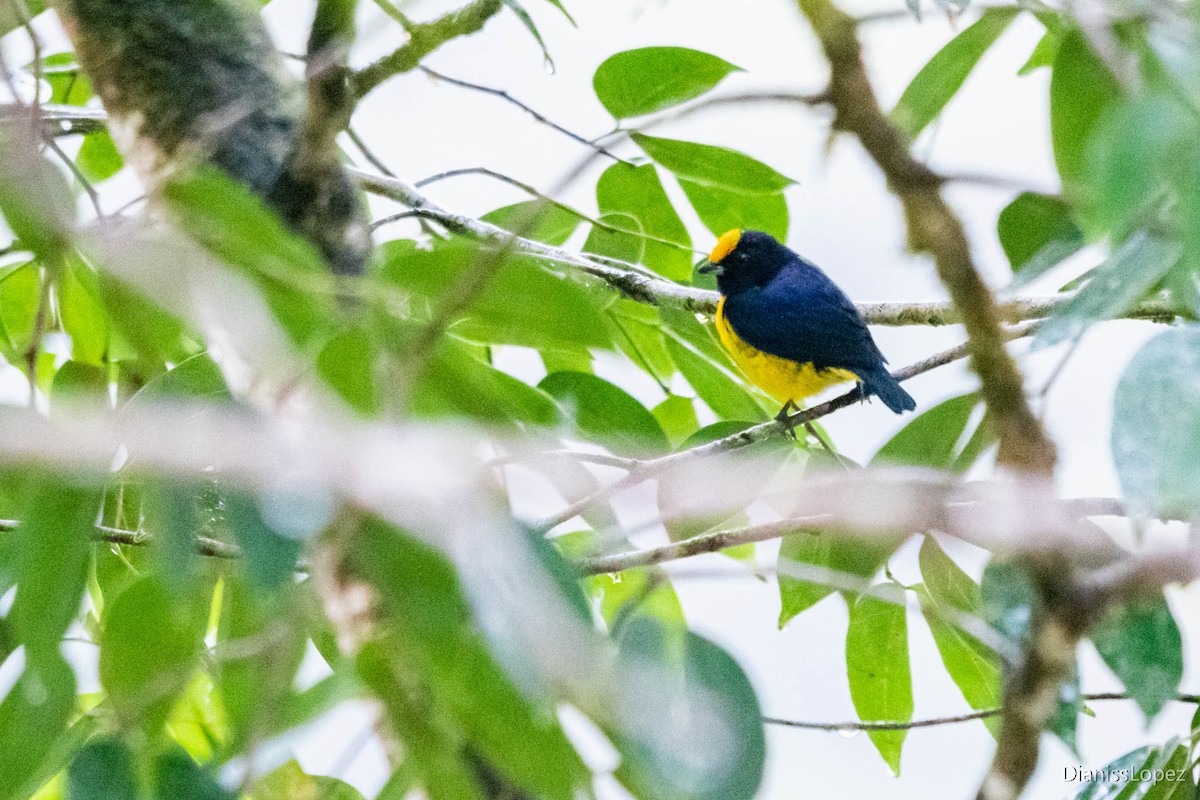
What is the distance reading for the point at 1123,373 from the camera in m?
0.44

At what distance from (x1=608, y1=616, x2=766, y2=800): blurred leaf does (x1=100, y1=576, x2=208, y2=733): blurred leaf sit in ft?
0.92

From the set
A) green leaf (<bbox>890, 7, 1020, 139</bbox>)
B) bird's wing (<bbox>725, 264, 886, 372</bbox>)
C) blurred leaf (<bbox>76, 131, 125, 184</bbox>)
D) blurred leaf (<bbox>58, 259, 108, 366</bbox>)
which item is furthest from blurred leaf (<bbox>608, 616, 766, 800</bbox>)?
bird's wing (<bbox>725, 264, 886, 372</bbox>)

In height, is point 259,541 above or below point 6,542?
above

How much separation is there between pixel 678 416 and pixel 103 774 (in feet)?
2.95

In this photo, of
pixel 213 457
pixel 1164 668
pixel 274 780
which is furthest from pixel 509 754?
pixel 1164 668

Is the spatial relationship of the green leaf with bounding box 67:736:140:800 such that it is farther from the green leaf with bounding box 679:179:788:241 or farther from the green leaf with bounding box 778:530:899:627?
the green leaf with bounding box 679:179:788:241

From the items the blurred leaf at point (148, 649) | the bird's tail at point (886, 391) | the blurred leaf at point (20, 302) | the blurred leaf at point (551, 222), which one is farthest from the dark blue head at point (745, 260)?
the blurred leaf at point (148, 649)

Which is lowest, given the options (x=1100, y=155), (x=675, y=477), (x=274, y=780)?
(x=274, y=780)

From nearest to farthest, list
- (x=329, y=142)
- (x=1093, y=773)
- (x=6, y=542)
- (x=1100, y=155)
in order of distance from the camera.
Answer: (x=1100, y=155) < (x=329, y=142) < (x=6, y=542) < (x=1093, y=773)

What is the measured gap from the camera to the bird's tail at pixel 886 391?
75.0 inches

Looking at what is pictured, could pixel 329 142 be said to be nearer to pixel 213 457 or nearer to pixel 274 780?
pixel 213 457

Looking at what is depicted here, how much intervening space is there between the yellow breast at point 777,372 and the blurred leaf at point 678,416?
824 mm

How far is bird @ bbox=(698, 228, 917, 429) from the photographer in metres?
2.01

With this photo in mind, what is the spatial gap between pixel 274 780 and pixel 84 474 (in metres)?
0.25
